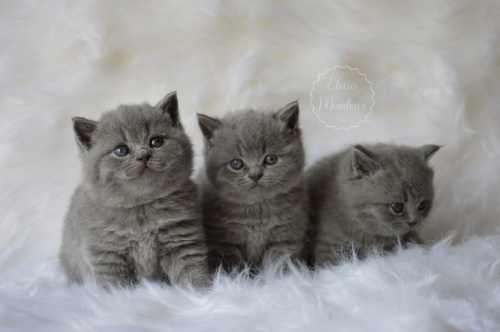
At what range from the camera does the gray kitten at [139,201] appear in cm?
127

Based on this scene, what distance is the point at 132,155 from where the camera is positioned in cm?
126

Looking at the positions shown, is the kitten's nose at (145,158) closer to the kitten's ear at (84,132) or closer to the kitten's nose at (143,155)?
the kitten's nose at (143,155)

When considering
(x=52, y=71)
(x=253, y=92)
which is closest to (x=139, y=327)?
(x=253, y=92)

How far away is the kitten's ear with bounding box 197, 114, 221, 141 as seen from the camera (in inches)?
57.8

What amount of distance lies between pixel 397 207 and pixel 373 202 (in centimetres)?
8

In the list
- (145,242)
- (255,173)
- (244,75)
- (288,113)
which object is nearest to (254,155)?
(255,173)

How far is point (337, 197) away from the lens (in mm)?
1602

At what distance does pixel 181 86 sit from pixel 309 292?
3.75ft

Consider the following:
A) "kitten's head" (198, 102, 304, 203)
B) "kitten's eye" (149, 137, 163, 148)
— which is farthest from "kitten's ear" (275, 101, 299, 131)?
"kitten's eye" (149, 137, 163, 148)

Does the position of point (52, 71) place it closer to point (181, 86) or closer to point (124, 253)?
point (181, 86)
